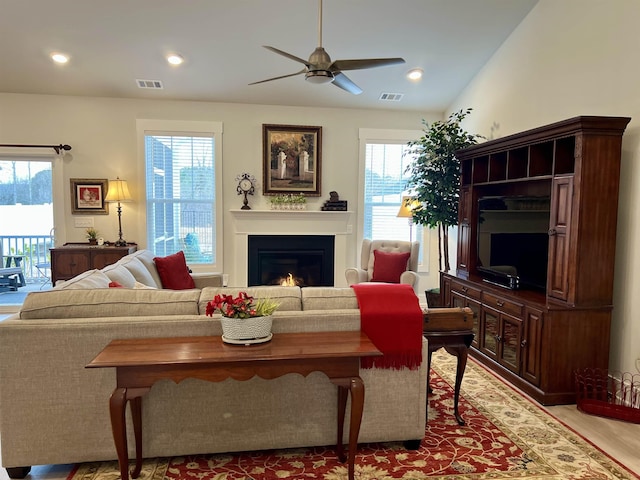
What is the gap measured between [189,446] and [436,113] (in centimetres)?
561

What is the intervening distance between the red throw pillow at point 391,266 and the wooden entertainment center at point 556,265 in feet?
4.42

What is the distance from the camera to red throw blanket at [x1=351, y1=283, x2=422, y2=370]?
2.34 m

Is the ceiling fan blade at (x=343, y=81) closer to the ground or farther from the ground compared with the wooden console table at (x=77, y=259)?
farther from the ground

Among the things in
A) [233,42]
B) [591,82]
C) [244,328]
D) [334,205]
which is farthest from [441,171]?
[244,328]

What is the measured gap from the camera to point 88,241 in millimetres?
5754

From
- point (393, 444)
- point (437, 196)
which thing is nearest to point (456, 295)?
point (437, 196)

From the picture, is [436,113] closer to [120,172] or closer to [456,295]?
[456,295]

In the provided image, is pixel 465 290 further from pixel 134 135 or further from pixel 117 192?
pixel 134 135

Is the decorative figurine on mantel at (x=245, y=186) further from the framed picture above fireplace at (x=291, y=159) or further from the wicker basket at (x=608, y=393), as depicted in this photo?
the wicker basket at (x=608, y=393)

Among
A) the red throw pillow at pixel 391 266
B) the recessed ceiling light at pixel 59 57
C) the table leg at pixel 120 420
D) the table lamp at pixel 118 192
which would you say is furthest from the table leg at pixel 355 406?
the recessed ceiling light at pixel 59 57

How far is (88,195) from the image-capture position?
575 cm

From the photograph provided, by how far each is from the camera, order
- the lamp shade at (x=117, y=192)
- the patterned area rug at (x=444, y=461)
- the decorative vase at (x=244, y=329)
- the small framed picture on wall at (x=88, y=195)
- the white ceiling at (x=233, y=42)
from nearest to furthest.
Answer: the decorative vase at (x=244, y=329) < the patterned area rug at (x=444, y=461) < the white ceiling at (x=233, y=42) < the lamp shade at (x=117, y=192) < the small framed picture on wall at (x=88, y=195)

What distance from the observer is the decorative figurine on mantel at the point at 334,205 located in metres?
6.08

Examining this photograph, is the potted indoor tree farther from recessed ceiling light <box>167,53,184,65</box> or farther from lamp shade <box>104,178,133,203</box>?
lamp shade <box>104,178,133,203</box>
